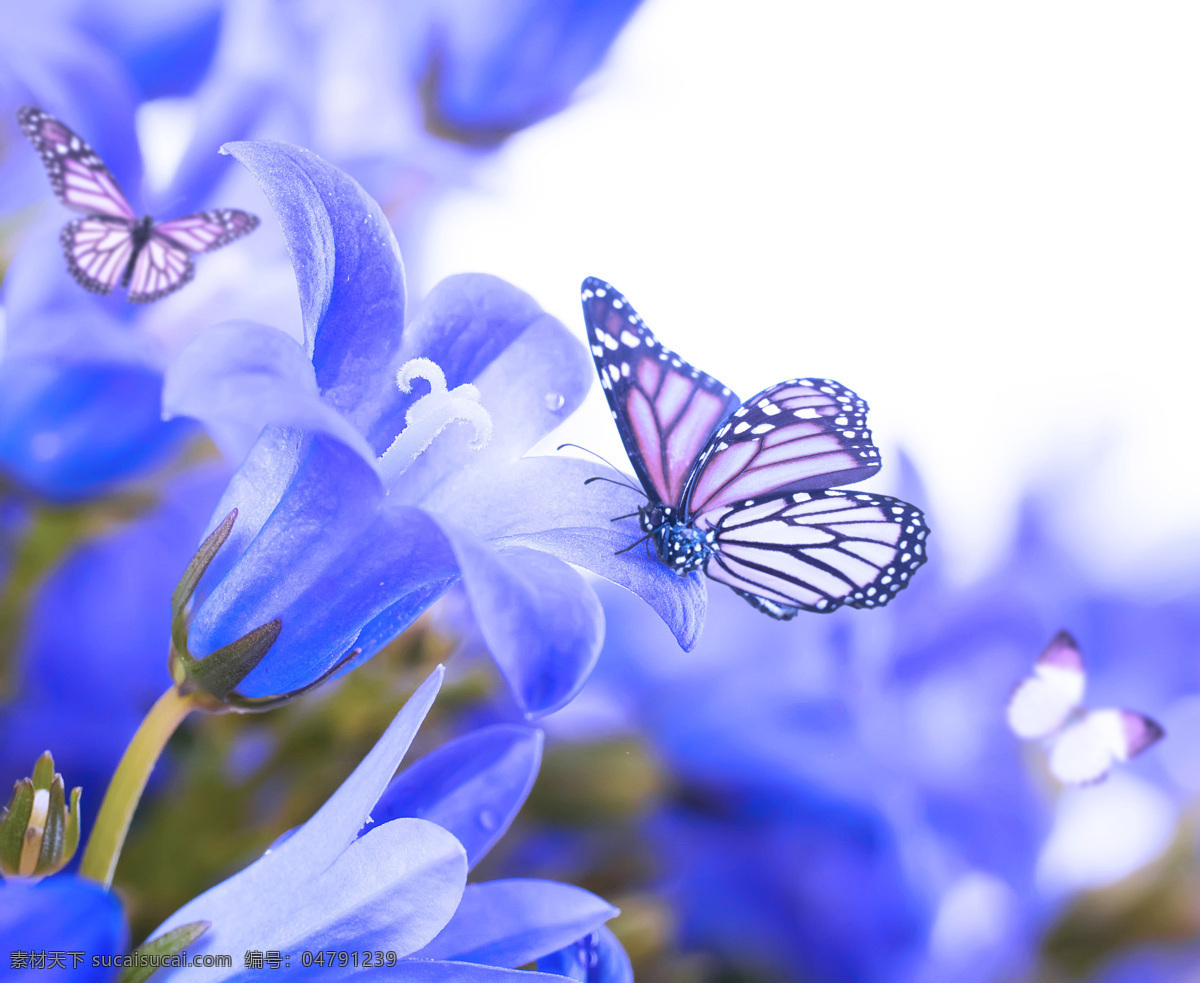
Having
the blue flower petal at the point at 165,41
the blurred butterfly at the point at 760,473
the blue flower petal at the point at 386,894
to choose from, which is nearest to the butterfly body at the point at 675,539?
the blurred butterfly at the point at 760,473

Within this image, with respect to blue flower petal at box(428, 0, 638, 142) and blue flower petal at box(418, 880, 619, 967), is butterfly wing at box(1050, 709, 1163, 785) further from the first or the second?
blue flower petal at box(428, 0, 638, 142)

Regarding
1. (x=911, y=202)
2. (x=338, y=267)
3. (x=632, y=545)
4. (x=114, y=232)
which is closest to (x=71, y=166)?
(x=114, y=232)

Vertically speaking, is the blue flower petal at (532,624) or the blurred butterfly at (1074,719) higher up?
the blue flower petal at (532,624)

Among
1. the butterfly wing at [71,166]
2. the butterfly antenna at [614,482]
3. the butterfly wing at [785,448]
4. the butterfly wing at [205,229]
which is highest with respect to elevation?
the butterfly wing at [71,166]

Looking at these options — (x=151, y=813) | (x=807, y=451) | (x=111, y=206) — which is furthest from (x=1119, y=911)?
(x=111, y=206)

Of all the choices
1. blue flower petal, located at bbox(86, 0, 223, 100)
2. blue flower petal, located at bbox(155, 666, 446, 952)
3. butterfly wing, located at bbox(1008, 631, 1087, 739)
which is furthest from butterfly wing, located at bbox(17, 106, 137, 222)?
butterfly wing, located at bbox(1008, 631, 1087, 739)

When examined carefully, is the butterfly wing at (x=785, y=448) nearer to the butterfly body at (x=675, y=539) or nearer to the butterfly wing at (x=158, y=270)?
the butterfly body at (x=675, y=539)

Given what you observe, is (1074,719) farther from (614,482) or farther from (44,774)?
(44,774)

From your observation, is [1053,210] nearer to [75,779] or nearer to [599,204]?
[599,204]
